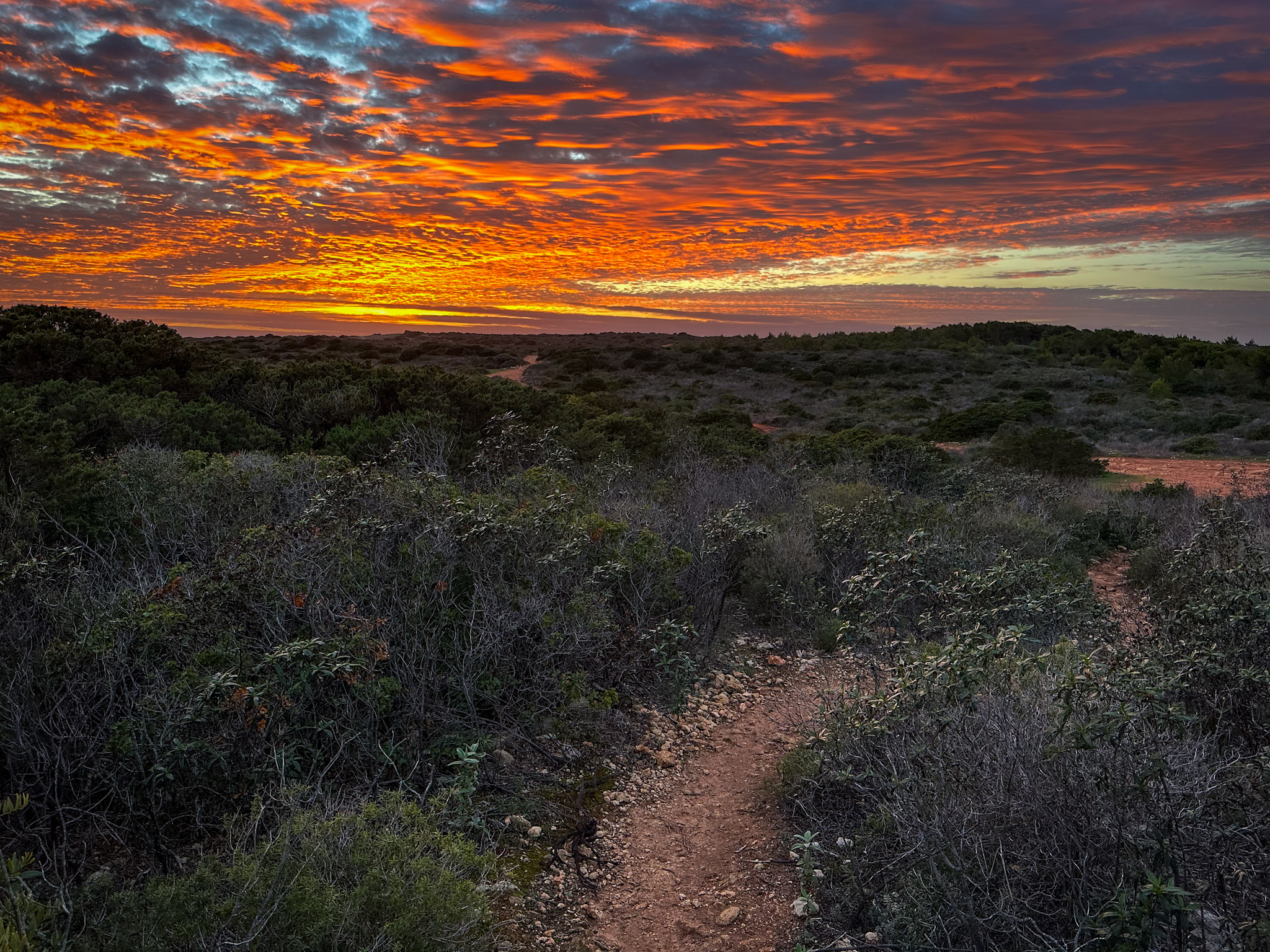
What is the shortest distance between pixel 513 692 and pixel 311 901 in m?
2.42

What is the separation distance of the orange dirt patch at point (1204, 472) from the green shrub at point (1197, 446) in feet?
4.62

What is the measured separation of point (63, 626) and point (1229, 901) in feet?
16.6

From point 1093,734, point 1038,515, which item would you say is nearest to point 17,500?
point 1093,734

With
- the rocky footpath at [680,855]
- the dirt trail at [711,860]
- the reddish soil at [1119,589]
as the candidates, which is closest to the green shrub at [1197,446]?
the reddish soil at [1119,589]

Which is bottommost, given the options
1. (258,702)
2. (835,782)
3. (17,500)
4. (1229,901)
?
(835,782)

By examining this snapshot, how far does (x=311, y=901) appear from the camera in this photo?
235 cm

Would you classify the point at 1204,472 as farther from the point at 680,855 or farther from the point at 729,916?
the point at 729,916

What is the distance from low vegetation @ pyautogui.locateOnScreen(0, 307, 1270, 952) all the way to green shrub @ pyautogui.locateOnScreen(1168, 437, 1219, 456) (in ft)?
38.7

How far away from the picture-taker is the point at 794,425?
25.9m

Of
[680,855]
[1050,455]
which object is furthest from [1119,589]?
[680,855]

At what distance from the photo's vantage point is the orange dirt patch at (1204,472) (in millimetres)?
13109

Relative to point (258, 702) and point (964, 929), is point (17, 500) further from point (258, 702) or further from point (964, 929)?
point (964, 929)

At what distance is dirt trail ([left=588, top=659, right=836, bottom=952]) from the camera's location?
3398 millimetres

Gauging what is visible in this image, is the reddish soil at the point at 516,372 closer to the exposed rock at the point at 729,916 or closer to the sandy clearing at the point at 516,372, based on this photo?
the sandy clearing at the point at 516,372
